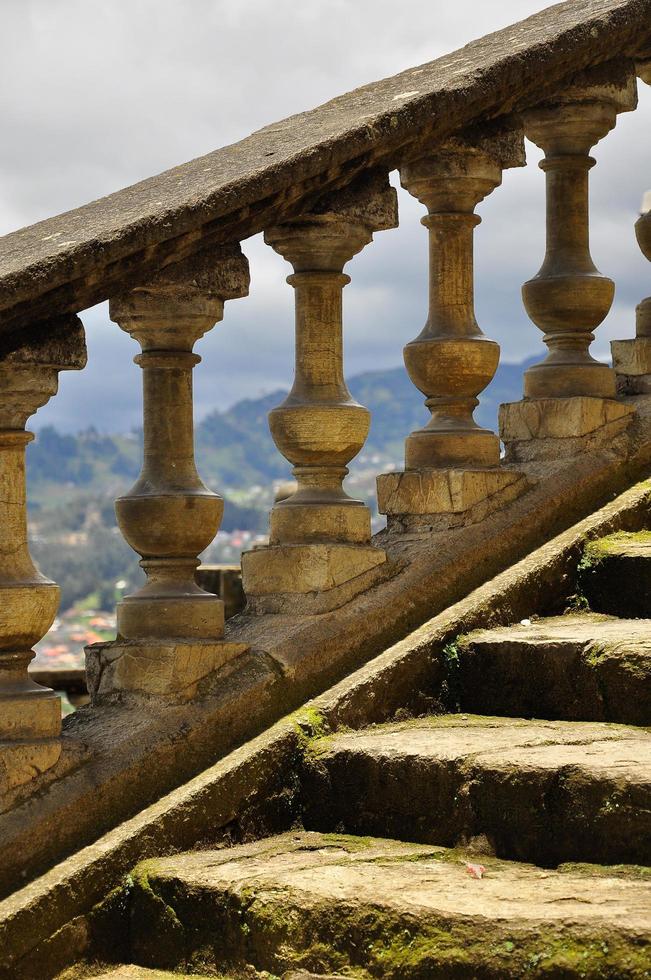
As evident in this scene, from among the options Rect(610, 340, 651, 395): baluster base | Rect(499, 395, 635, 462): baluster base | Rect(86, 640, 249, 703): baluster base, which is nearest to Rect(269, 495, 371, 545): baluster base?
Rect(86, 640, 249, 703): baluster base

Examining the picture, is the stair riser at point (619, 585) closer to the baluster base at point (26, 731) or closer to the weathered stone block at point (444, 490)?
the weathered stone block at point (444, 490)

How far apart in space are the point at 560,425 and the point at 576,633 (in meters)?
1.26

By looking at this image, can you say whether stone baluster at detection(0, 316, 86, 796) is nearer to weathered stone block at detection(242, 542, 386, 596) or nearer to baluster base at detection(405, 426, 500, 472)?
weathered stone block at detection(242, 542, 386, 596)

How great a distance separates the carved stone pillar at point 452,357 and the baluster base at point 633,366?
993 mm

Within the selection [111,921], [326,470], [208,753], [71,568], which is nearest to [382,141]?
[326,470]

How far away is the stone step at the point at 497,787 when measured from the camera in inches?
133

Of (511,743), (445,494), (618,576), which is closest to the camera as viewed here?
(511,743)

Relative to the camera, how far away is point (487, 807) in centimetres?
358

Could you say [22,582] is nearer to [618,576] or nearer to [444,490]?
[444,490]

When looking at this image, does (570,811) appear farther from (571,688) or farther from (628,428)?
(628,428)

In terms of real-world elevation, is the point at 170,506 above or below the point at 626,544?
above

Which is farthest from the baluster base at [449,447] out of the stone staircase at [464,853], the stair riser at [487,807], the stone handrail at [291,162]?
the stair riser at [487,807]

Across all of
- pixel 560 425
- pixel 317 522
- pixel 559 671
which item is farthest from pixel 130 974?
pixel 560 425

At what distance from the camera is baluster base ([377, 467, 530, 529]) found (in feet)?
15.9
